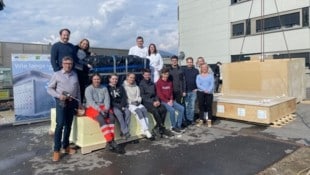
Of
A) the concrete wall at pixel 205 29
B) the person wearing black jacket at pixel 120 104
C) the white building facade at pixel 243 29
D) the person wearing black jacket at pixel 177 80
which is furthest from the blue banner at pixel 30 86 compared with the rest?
the concrete wall at pixel 205 29

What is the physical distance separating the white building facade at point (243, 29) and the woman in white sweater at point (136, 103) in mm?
11131

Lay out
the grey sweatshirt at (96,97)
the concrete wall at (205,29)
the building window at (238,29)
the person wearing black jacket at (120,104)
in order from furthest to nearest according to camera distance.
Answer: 1. the concrete wall at (205,29)
2. the building window at (238,29)
3. the person wearing black jacket at (120,104)
4. the grey sweatshirt at (96,97)

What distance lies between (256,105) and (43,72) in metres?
6.01

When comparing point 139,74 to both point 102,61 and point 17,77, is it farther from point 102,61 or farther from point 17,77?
point 17,77

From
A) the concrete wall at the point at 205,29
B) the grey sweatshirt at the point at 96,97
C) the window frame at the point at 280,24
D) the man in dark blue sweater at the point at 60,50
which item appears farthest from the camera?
the concrete wall at the point at 205,29

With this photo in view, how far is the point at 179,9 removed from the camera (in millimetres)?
29562

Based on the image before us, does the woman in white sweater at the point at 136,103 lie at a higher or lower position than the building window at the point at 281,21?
lower

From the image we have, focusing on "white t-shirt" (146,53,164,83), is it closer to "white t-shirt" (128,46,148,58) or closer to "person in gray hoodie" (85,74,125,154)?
"white t-shirt" (128,46,148,58)

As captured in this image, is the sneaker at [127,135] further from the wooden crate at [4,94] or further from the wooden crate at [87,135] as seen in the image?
the wooden crate at [4,94]

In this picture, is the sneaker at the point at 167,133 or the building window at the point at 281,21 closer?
the sneaker at the point at 167,133

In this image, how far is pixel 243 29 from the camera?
23609 mm

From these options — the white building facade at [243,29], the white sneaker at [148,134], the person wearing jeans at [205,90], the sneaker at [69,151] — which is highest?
the white building facade at [243,29]

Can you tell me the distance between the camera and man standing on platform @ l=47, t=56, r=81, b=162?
16.9 ft

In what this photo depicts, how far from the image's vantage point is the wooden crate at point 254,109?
294 inches
